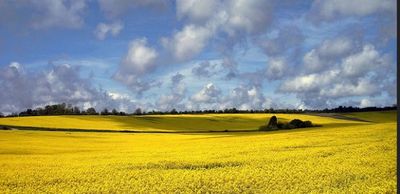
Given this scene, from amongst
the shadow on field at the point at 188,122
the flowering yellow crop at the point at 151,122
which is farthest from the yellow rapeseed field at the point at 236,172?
the shadow on field at the point at 188,122

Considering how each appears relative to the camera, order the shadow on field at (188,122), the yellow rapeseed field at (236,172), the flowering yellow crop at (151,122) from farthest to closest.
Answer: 1. the shadow on field at (188,122)
2. the flowering yellow crop at (151,122)
3. the yellow rapeseed field at (236,172)

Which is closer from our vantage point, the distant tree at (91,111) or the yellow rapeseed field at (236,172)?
the yellow rapeseed field at (236,172)

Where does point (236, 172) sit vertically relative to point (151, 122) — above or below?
below

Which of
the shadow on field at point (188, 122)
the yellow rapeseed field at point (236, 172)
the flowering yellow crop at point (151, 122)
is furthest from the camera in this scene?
the shadow on field at point (188, 122)

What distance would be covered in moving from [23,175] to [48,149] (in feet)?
63.7

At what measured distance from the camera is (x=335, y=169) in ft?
70.7

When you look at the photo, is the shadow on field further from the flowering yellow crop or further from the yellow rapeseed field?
the yellow rapeseed field

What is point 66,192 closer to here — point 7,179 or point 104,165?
point 7,179

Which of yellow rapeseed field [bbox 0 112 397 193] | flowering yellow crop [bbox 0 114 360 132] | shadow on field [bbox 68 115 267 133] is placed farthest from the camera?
shadow on field [bbox 68 115 267 133]

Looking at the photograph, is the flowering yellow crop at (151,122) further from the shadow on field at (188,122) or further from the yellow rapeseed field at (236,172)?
the yellow rapeseed field at (236,172)

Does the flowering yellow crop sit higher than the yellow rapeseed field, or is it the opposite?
the flowering yellow crop

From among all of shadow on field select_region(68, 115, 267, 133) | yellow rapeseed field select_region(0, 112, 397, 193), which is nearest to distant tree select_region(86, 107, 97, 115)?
shadow on field select_region(68, 115, 267, 133)

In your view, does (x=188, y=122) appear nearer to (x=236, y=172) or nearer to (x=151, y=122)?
(x=151, y=122)

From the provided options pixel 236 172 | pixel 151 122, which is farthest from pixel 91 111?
pixel 236 172
